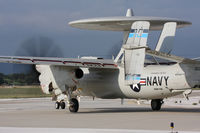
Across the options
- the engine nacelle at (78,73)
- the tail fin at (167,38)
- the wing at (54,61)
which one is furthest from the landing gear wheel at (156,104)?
the engine nacelle at (78,73)

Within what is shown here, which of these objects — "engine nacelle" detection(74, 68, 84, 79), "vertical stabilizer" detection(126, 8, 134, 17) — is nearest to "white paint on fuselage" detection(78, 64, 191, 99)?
"engine nacelle" detection(74, 68, 84, 79)

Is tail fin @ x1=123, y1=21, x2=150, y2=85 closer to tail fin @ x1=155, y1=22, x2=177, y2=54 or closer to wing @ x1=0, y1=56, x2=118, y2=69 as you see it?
wing @ x1=0, y1=56, x2=118, y2=69

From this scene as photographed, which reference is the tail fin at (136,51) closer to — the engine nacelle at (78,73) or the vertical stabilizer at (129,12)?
the vertical stabilizer at (129,12)

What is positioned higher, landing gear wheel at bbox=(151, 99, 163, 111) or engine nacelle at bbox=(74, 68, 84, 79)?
engine nacelle at bbox=(74, 68, 84, 79)

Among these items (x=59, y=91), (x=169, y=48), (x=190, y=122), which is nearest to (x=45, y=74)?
(x=59, y=91)

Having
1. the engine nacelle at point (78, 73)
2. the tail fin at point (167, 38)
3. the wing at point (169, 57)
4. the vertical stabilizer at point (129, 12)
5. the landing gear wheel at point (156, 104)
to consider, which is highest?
the vertical stabilizer at point (129, 12)

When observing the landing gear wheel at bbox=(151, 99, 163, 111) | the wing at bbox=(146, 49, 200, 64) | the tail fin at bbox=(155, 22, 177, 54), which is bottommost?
the landing gear wheel at bbox=(151, 99, 163, 111)

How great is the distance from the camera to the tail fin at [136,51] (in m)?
26.5

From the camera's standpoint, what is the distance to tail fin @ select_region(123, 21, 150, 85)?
2655 cm

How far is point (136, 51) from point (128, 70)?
1.37m

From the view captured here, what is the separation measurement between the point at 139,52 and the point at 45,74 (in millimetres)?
9779

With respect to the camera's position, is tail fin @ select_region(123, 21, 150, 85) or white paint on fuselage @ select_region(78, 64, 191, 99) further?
white paint on fuselage @ select_region(78, 64, 191, 99)

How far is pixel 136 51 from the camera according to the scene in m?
26.7

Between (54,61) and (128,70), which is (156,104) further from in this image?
(54,61)
